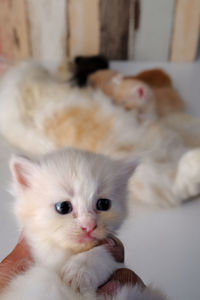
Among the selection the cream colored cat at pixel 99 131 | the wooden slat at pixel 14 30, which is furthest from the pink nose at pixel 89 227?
the wooden slat at pixel 14 30

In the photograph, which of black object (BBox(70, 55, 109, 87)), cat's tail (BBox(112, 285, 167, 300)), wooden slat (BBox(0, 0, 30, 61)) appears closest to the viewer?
cat's tail (BBox(112, 285, 167, 300))

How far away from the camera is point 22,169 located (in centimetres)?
54

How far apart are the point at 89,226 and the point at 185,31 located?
129 centimetres

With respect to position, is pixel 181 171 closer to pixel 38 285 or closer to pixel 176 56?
pixel 38 285

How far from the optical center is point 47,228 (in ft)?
1.66

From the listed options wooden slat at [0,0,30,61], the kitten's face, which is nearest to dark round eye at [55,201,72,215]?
the kitten's face

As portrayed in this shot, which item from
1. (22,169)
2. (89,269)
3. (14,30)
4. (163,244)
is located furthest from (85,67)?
(89,269)

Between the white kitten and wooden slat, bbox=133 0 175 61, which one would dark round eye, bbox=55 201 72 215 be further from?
wooden slat, bbox=133 0 175 61

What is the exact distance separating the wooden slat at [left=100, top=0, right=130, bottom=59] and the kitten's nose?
1.20 m

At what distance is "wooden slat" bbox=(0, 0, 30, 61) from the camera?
145cm

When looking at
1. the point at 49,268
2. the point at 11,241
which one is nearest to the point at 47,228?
the point at 49,268

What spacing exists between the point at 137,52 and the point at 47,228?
1280mm

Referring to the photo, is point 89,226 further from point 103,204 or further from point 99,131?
point 99,131

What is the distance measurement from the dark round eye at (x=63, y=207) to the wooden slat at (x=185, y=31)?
4.10 ft
